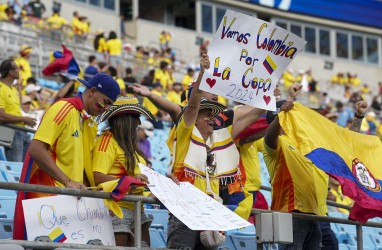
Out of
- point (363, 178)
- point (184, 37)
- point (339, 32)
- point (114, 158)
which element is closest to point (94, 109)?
point (114, 158)

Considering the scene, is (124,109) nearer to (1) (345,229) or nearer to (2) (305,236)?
(2) (305,236)

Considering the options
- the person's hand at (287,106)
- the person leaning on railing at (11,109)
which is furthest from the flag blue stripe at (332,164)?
the person leaning on railing at (11,109)

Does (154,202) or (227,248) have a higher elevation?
(154,202)

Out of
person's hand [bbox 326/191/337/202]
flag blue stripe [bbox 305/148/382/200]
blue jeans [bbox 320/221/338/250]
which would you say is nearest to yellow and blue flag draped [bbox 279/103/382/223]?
flag blue stripe [bbox 305/148/382/200]

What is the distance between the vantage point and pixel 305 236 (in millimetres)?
7898

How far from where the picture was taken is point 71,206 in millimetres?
6477

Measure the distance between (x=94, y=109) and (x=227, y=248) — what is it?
1965 mm

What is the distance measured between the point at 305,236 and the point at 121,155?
1.82 meters

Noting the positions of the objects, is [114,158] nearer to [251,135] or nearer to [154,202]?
[154,202]

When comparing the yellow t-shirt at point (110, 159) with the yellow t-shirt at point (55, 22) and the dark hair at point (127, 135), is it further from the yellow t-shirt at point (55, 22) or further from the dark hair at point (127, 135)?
the yellow t-shirt at point (55, 22)

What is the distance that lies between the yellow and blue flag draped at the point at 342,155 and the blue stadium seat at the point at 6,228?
7.42 ft

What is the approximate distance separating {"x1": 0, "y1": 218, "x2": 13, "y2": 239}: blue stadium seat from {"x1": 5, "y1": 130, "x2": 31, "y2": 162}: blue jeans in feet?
12.3

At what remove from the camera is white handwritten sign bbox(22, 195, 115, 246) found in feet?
20.7

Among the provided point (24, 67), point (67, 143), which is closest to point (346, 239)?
point (67, 143)
